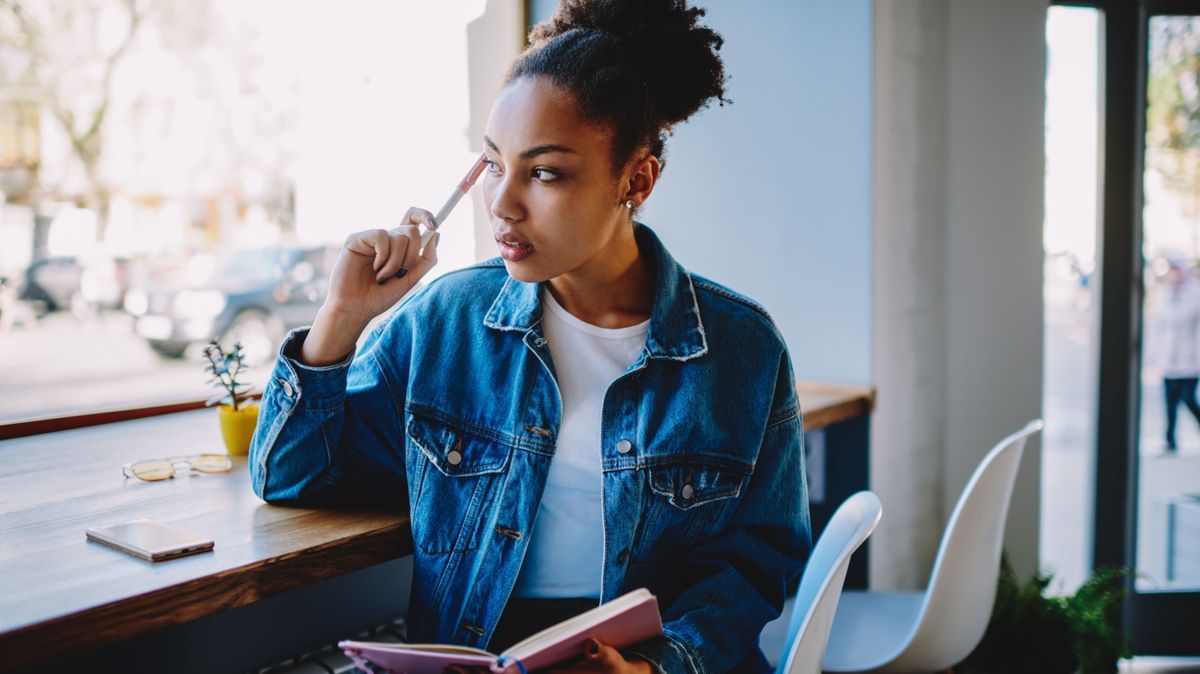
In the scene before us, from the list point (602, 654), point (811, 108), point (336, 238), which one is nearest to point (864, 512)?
point (602, 654)

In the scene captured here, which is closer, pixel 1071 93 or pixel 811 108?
pixel 811 108

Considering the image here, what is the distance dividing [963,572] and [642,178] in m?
0.94

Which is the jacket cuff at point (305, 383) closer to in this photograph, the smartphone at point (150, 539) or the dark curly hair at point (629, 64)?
the smartphone at point (150, 539)

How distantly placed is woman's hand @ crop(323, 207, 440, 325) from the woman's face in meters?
0.13

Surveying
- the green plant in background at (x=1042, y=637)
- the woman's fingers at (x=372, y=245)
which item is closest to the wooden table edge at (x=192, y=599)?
the woman's fingers at (x=372, y=245)

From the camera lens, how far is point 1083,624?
7.61ft

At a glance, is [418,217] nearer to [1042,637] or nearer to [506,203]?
[506,203]

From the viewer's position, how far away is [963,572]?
5.43 ft

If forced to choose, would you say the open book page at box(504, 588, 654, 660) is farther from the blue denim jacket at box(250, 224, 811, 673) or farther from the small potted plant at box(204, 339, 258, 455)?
the small potted plant at box(204, 339, 258, 455)

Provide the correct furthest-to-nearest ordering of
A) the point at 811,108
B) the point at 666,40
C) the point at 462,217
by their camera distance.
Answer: the point at 462,217 → the point at 811,108 → the point at 666,40

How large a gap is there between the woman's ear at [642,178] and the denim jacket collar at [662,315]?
0.12 meters

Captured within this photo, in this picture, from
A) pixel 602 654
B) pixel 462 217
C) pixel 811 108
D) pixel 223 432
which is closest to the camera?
pixel 602 654

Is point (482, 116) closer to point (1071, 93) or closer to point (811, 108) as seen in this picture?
point (811, 108)

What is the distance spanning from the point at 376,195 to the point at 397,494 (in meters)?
1.22
